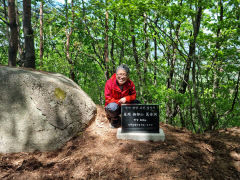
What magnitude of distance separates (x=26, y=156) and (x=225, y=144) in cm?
367

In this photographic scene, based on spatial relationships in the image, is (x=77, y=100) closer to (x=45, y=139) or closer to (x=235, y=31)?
(x=45, y=139)

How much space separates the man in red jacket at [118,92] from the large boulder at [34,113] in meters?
0.70

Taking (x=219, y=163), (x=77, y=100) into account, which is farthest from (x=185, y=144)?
(x=77, y=100)

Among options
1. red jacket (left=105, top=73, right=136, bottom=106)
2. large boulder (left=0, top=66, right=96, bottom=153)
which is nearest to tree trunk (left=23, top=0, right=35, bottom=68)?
large boulder (left=0, top=66, right=96, bottom=153)

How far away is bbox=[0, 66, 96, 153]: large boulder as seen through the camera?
8.77 feet

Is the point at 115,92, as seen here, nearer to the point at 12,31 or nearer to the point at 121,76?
the point at 121,76

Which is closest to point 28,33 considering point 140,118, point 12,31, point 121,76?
point 12,31

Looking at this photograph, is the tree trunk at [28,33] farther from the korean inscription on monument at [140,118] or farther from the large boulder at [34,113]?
the korean inscription on monument at [140,118]

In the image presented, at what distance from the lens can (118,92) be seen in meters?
3.29

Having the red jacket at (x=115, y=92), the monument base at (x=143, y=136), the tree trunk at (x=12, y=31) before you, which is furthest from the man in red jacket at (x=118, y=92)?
the tree trunk at (x=12, y=31)

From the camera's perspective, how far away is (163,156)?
2422 mm

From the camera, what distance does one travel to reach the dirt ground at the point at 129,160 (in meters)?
2.10

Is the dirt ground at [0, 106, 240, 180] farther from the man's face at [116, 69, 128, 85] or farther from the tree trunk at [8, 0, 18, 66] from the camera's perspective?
the tree trunk at [8, 0, 18, 66]

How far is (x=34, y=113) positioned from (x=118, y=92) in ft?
5.39
